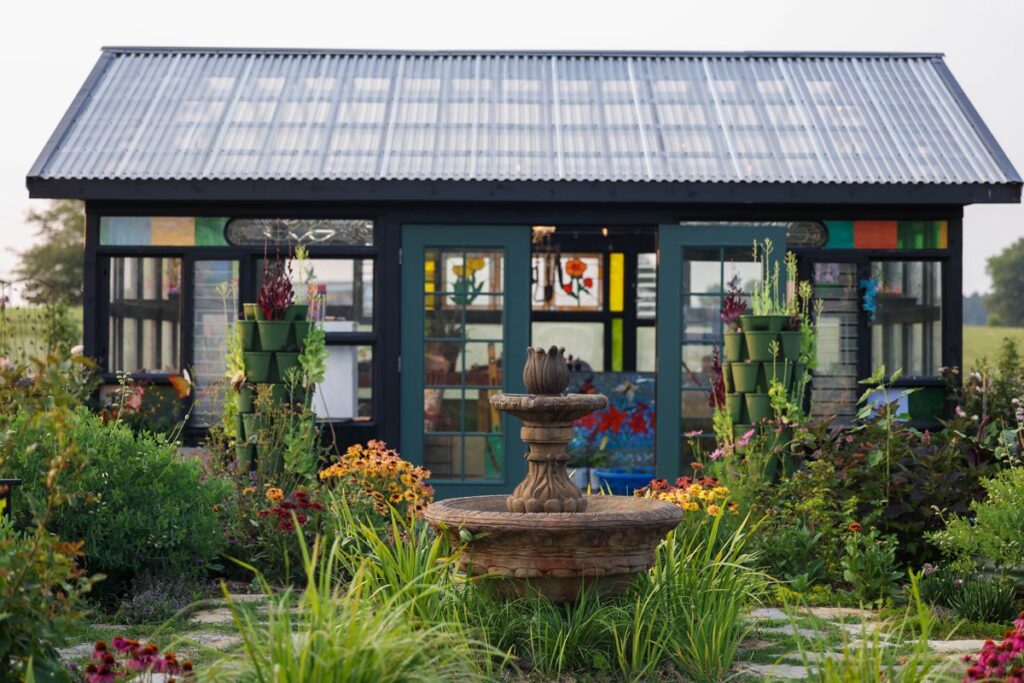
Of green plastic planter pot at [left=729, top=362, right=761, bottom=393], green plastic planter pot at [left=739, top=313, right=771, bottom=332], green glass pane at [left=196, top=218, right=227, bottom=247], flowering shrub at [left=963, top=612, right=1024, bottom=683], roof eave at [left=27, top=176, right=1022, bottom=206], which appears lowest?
flowering shrub at [left=963, top=612, right=1024, bottom=683]

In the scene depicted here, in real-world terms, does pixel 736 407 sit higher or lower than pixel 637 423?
higher

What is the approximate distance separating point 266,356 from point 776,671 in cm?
482

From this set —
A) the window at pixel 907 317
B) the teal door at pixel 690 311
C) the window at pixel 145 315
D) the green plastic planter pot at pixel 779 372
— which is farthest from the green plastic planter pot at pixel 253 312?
the window at pixel 907 317

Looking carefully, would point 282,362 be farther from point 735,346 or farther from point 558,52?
point 558,52

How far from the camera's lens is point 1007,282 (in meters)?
51.2

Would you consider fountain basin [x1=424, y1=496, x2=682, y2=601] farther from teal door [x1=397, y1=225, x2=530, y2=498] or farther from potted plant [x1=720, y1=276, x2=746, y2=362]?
teal door [x1=397, y1=225, x2=530, y2=498]

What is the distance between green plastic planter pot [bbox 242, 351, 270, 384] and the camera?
893 cm

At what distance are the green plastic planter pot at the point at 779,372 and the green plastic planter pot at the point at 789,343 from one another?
0.18 feet

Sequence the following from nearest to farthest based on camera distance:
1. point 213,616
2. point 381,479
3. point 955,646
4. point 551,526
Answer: point 551,526, point 955,646, point 213,616, point 381,479

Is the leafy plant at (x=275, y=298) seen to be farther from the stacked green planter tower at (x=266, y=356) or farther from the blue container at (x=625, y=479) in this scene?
the blue container at (x=625, y=479)

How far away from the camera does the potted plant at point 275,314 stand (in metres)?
8.95

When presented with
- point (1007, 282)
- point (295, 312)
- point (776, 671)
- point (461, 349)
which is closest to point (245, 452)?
point (295, 312)

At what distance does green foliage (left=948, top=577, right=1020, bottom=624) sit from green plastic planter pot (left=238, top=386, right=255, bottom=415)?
4874 millimetres

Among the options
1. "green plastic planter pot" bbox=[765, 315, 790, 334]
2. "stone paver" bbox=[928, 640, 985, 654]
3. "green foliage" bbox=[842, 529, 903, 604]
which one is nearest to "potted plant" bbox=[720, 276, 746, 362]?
"green plastic planter pot" bbox=[765, 315, 790, 334]
